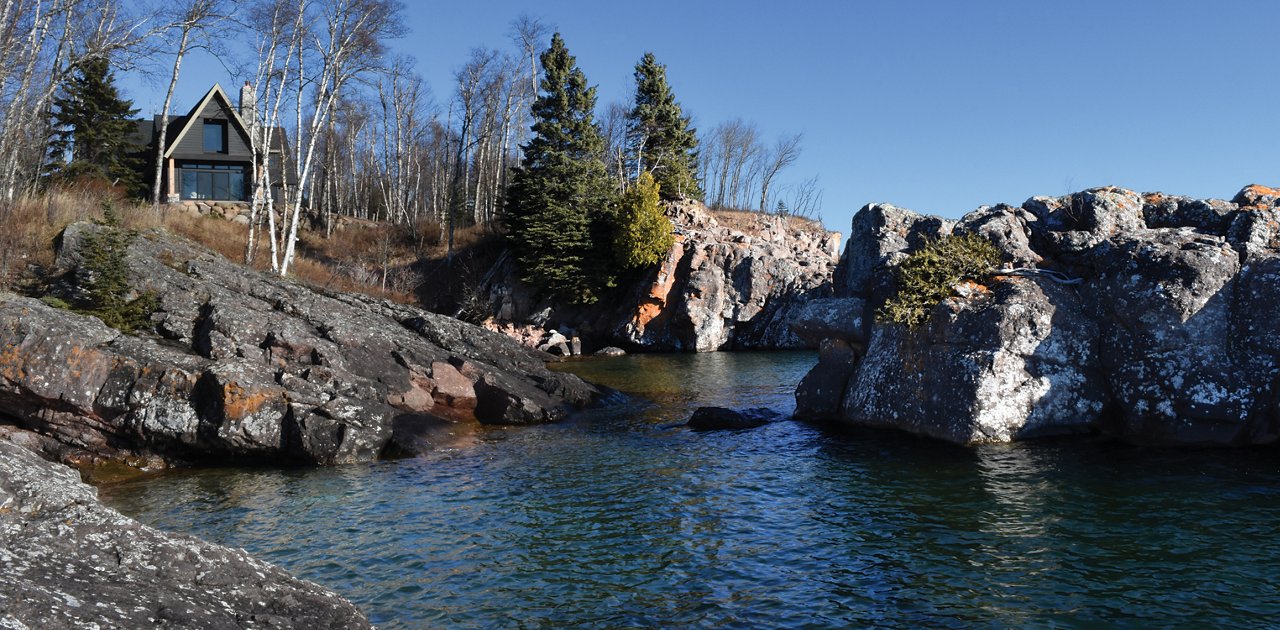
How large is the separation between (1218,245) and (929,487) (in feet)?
25.0

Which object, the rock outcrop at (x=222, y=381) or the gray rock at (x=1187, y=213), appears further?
the gray rock at (x=1187, y=213)

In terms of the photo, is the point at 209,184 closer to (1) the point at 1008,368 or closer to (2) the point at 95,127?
(2) the point at 95,127

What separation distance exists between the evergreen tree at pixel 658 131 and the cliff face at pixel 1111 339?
4297 centimetres

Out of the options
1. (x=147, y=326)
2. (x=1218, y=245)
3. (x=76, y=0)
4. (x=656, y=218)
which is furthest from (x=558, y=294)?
(x=1218, y=245)

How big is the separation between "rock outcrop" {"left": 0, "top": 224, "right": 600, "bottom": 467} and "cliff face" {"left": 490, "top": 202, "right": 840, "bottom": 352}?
2281 centimetres

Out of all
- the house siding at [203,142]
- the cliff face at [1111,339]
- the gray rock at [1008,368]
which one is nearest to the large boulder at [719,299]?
the cliff face at [1111,339]

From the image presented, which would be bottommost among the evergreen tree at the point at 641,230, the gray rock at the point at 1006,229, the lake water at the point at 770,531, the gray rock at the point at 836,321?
the lake water at the point at 770,531

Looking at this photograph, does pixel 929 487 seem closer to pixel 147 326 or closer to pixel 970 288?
pixel 970 288

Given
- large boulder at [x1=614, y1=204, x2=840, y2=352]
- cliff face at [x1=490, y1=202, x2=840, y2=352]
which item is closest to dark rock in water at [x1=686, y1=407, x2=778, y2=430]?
cliff face at [x1=490, y1=202, x2=840, y2=352]

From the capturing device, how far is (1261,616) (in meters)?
7.60

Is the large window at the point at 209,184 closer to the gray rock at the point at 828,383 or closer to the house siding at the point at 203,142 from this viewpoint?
the house siding at the point at 203,142

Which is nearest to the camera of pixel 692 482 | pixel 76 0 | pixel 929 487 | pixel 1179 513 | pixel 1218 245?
pixel 1179 513

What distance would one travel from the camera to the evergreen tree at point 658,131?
196 feet

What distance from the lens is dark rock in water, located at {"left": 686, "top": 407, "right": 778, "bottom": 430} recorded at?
1903cm
